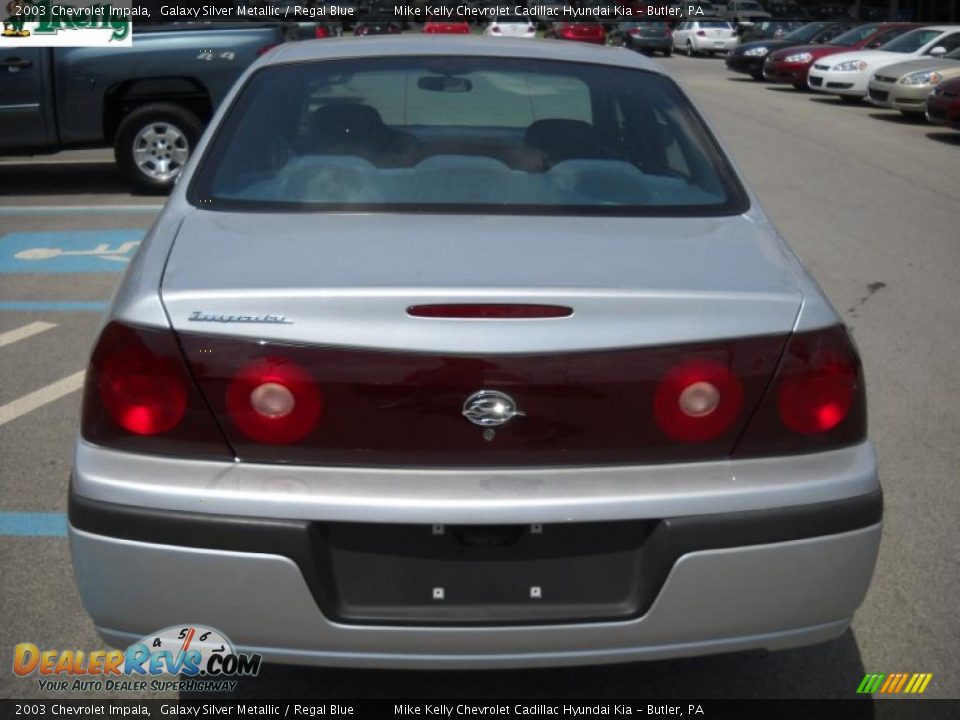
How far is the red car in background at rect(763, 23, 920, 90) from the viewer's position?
907 inches

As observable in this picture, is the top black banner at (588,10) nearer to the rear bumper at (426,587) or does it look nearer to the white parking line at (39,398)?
the white parking line at (39,398)

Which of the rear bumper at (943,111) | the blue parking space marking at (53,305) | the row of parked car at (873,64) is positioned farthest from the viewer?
the row of parked car at (873,64)

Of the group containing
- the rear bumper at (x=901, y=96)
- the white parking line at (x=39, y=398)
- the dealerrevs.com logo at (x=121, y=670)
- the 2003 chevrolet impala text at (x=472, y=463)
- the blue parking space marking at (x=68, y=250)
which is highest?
the 2003 chevrolet impala text at (x=472, y=463)

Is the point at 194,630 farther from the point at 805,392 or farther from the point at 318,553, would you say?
the point at 805,392

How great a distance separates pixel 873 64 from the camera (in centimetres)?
2056

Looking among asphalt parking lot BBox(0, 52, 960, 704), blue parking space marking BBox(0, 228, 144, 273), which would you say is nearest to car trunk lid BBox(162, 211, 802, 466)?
asphalt parking lot BBox(0, 52, 960, 704)

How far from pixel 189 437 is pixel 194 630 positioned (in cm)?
42

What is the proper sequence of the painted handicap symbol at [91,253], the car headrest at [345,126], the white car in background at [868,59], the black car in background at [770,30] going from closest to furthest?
the car headrest at [345,126] < the painted handicap symbol at [91,253] < the white car in background at [868,59] < the black car in background at [770,30]

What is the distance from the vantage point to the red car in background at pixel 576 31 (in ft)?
129

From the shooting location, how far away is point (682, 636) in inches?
101

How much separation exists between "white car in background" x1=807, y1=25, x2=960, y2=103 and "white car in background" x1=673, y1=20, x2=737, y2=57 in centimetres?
1691

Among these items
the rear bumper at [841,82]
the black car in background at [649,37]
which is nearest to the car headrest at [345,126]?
the rear bumper at [841,82]

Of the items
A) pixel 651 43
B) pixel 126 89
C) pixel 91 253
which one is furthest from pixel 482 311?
pixel 651 43

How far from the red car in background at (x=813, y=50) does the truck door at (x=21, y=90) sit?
53.1ft
